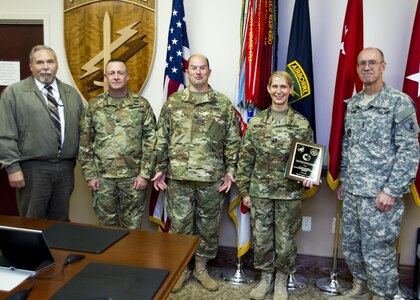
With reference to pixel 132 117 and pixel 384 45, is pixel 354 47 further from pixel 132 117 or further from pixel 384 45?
pixel 132 117

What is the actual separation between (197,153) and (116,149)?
52cm

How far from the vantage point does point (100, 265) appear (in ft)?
4.17

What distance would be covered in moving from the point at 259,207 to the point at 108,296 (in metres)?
1.45

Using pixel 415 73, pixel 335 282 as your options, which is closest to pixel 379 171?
pixel 415 73

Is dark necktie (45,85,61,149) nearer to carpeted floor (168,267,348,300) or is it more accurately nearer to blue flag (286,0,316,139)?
carpeted floor (168,267,348,300)

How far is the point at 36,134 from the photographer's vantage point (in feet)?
7.82

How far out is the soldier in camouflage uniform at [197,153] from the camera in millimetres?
2443

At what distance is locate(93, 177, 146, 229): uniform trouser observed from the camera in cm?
252

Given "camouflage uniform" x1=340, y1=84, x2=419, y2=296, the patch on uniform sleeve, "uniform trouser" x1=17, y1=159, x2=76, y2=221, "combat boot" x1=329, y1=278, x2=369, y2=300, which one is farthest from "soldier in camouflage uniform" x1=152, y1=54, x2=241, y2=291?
the patch on uniform sleeve

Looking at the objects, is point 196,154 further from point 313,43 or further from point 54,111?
point 313,43

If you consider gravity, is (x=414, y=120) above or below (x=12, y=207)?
above

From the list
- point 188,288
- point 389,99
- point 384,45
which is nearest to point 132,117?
point 188,288

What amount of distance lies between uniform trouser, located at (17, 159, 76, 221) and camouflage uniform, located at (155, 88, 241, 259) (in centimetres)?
61

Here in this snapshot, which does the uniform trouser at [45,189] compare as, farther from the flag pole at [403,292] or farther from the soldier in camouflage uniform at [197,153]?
the flag pole at [403,292]
